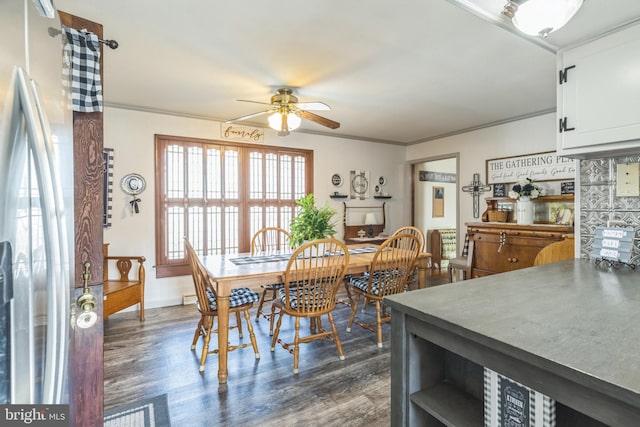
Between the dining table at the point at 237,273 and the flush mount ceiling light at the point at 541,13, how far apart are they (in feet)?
6.24

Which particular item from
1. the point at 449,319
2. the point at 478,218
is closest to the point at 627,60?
the point at 449,319

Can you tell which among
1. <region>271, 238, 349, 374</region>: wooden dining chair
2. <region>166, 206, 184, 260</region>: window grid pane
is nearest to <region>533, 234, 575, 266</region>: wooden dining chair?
<region>271, 238, 349, 374</region>: wooden dining chair

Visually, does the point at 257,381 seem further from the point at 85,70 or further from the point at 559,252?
the point at 559,252

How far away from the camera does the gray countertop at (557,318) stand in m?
0.64

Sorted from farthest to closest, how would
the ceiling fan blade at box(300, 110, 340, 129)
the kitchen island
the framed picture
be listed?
the framed picture
the ceiling fan blade at box(300, 110, 340, 129)
the kitchen island

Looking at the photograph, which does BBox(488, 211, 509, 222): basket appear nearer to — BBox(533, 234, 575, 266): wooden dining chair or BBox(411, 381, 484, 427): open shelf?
BBox(533, 234, 575, 266): wooden dining chair

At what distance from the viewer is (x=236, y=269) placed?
2.46 meters

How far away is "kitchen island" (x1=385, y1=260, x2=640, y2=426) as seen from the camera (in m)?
0.64

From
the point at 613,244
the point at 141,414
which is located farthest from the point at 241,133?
the point at 613,244

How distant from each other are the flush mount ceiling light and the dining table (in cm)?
190

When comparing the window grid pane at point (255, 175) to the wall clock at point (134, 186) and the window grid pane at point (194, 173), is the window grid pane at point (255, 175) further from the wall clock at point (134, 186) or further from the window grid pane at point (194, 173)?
the wall clock at point (134, 186)

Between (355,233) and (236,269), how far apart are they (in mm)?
3165

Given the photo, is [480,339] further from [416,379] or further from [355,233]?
[355,233]

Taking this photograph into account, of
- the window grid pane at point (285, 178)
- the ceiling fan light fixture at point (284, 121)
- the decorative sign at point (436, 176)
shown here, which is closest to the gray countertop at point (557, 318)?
the ceiling fan light fixture at point (284, 121)
